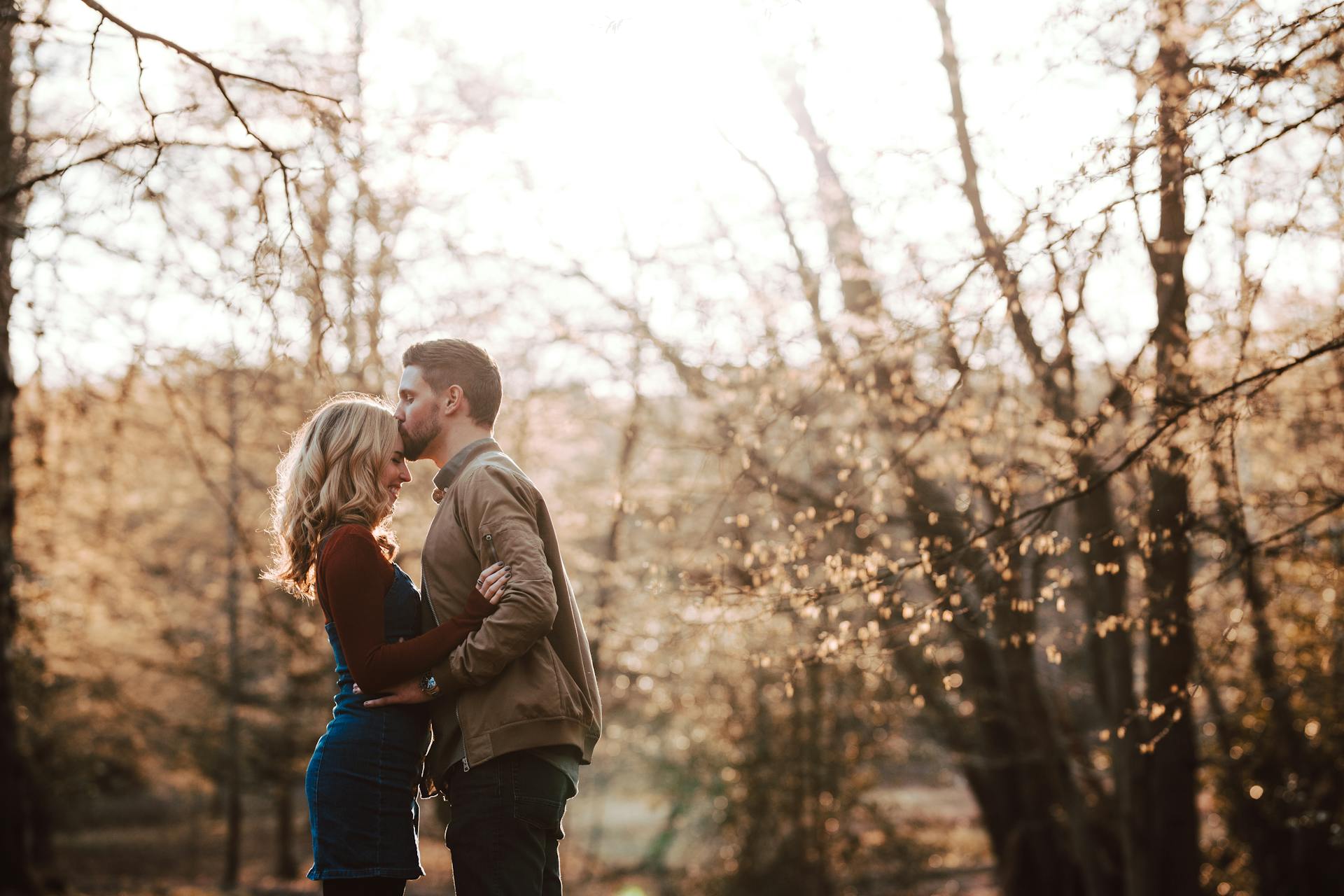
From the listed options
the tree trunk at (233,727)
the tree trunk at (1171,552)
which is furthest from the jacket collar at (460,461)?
the tree trunk at (233,727)

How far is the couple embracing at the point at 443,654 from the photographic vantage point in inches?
103

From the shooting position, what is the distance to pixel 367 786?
8.74 ft

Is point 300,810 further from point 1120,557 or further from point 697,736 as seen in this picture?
point 1120,557

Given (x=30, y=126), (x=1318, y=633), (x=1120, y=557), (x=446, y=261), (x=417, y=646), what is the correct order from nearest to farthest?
(x=417, y=646) → (x=1120, y=557) → (x=1318, y=633) → (x=30, y=126) → (x=446, y=261)

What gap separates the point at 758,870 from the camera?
1242cm

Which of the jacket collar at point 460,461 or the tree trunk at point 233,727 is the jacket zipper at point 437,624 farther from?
the tree trunk at point 233,727

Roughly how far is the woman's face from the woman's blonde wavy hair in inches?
0.4

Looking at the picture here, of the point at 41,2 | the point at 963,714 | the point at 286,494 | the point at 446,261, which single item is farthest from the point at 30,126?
the point at 963,714

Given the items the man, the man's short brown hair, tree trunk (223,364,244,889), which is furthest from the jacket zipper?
tree trunk (223,364,244,889)

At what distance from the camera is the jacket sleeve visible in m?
2.57

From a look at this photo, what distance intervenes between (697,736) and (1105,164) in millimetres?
10755

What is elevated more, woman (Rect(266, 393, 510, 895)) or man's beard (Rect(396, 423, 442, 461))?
man's beard (Rect(396, 423, 442, 461))

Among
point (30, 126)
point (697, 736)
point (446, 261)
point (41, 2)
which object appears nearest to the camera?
point (41, 2)

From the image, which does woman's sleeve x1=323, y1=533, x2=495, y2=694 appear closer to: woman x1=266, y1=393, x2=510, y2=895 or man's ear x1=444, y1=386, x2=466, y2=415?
woman x1=266, y1=393, x2=510, y2=895
